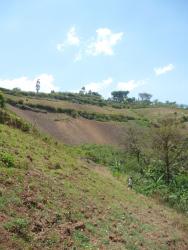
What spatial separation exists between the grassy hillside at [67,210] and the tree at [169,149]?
1078 cm

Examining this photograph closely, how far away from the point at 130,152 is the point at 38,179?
24781 mm

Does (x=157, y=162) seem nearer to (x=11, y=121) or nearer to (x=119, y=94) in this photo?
(x=11, y=121)

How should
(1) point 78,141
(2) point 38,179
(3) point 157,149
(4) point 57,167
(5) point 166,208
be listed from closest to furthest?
(2) point 38,179
(4) point 57,167
(5) point 166,208
(3) point 157,149
(1) point 78,141

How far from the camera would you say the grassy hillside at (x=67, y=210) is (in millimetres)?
14664

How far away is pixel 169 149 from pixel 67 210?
839 inches

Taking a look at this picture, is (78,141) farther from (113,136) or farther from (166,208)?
(166,208)

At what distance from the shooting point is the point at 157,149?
37719 mm

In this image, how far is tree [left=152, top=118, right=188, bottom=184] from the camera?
37.0 m

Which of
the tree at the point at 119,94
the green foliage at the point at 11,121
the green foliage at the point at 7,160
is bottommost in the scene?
the green foliage at the point at 7,160

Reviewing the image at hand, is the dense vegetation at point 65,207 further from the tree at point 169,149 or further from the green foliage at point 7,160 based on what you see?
the tree at point 169,149

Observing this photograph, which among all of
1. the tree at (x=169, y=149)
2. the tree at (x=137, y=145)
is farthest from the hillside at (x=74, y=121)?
the tree at (x=169, y=149)

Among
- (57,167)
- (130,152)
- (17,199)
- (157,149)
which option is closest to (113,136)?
(130,152)

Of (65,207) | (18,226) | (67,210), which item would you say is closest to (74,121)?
(65,207)

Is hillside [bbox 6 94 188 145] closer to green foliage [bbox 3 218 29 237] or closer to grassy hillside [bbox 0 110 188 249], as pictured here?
grassy hillside [bbox 0 110 188 249]
